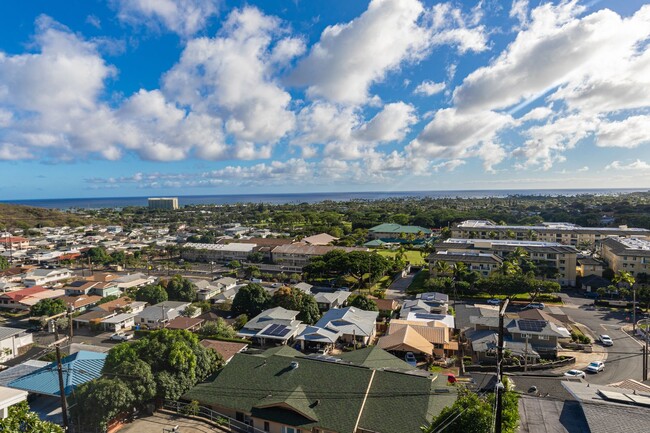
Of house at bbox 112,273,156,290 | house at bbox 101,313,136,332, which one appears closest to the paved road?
house at bbox 101,313,136,332

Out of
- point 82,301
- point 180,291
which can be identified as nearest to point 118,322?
point 180,291

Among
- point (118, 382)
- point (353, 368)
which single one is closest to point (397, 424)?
point (353, 368)

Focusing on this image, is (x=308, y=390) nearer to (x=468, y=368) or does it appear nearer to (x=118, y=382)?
(x=118, y=382)

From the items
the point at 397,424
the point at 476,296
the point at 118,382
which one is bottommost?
the point at 476,296

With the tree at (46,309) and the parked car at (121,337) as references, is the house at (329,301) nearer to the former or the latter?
the parked car at (121,337)

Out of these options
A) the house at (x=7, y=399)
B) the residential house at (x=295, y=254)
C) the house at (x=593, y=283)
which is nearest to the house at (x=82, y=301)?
the residential house at (x=295, y=254)

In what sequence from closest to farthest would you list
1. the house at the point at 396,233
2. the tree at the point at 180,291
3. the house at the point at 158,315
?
the house at the point at 158,315 < the tree at the point at 180,291 < the house at the point at 396,233

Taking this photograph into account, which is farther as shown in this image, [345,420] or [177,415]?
[177,415]
